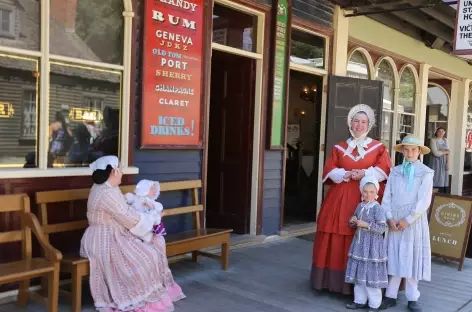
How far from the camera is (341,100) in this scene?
23.3ft

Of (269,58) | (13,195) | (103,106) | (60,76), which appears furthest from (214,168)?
(13,195)

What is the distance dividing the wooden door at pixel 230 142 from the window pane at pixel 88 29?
6.50 ft

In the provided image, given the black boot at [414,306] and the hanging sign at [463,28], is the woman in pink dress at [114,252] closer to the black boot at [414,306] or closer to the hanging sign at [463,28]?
the black boot at [414,306]

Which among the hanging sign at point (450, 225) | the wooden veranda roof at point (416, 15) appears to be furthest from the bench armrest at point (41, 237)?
the wooden veranda roof at point (416, 15)

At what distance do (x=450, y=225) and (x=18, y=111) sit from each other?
459cm

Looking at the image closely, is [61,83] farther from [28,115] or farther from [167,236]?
[167,236]

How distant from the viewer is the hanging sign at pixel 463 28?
6289mm

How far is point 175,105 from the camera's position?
4953 millimetres

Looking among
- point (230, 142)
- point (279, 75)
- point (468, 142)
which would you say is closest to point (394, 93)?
point (279, 75)

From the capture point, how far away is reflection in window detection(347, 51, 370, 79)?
25.6 ft

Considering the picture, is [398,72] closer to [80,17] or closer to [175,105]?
[175,105]

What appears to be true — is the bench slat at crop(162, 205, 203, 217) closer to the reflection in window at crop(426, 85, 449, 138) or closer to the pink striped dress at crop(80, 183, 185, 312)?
the pink striped dress at crop(80, 183, 185, 312)

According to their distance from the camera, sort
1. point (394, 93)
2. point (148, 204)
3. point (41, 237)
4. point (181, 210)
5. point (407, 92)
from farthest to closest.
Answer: point (407, 92)
point (394, 93)
point (181, 210)
point (148, 204)
point (41, 237)

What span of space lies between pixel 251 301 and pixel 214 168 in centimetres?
267
